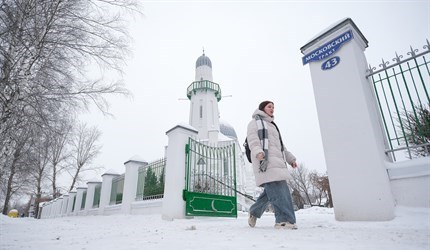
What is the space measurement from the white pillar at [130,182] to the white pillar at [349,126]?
25.2ft

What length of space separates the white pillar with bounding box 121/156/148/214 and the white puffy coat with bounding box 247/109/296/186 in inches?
281

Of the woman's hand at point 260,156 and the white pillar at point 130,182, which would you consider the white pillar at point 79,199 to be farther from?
the woman's hand at point 260,156

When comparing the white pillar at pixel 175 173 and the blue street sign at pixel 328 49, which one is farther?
the white pillar at pixel 175 173

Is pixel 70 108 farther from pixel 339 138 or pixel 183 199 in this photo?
pixel 339 138

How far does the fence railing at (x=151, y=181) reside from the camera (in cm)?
789

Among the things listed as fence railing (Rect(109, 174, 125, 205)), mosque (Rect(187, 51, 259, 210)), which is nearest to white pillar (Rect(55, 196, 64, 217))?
fence railing (Rect(109, 174, 125, 205))

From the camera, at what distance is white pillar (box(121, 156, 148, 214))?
→ 895cm

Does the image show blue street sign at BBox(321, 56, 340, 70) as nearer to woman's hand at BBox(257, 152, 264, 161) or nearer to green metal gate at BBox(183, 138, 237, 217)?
woman's hand at BBox(257, 152, 264, 161)

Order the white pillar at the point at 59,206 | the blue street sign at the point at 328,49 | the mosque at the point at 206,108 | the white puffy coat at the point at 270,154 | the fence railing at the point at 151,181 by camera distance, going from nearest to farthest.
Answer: the white puffy coat at the point at 270,154
the blue street sign at the point at 328,49
the fence railing at the point at 151,181
the white pillar at the point at 59,206
the mosque at the point at 206,108

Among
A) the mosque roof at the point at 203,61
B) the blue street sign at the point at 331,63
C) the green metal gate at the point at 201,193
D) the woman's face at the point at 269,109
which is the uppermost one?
the mosque roof at the point at 203,61

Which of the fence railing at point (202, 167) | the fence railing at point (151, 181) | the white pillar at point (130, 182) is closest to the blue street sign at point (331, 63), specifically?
the fence railing at point (202, 167)

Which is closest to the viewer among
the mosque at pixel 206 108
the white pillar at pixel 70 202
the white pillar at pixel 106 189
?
the white pillar at pixel 106 189

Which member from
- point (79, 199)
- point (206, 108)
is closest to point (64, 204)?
point (79, 199)

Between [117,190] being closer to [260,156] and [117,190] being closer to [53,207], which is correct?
[260,156]
